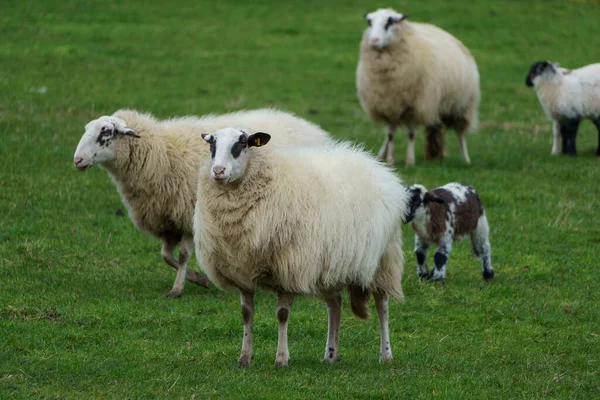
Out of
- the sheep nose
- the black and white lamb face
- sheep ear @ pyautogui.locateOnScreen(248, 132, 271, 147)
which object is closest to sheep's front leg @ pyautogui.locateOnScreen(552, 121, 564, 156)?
the black and white lamb face

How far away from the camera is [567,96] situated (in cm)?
1636

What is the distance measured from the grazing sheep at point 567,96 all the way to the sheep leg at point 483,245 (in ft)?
21.6

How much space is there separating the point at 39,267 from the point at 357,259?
4.28m

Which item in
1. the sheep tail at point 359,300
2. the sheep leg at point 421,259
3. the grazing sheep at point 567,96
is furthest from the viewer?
the grazing sheep at point 567,96

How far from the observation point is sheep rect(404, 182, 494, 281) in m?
10.0

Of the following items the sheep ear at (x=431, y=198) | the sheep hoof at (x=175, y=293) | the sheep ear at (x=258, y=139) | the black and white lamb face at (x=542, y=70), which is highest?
the black and white lamb face at (x=542, y=70)

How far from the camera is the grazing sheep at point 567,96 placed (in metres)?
16.4

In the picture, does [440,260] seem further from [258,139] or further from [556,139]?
[556,139]

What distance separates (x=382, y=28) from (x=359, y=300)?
334 inches

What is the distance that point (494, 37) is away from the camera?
28.1 metres

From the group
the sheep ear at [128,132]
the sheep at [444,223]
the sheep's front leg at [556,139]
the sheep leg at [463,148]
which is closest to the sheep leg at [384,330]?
the sheep at [444,223]

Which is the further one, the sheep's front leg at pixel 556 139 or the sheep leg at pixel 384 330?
the sheep's front leg at pixel 556 139

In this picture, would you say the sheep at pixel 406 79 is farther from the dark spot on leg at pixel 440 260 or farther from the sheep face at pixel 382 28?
the dark spot on leg at pixel 440 260

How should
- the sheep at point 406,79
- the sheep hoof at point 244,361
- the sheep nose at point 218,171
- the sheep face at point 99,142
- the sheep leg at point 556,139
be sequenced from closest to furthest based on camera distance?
1. the sheep nose at point 218,171
2. the sheep hoof at point 244,361
3. the sheep face at point 99,142
4. the sheep at point 406,79
5. the sheep leg at point 556,139
